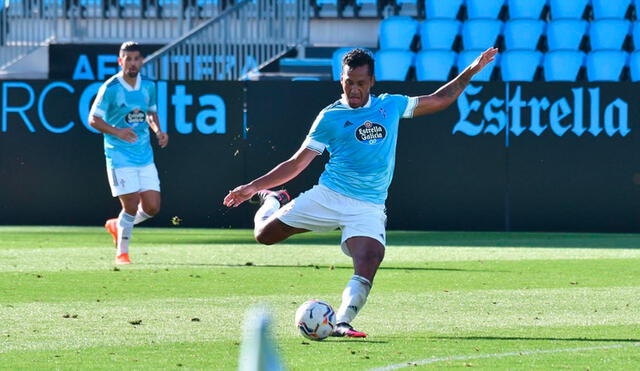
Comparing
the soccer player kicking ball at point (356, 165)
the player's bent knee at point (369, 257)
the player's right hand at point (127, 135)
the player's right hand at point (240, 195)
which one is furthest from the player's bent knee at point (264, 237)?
the player's right hand at point (127, 135)

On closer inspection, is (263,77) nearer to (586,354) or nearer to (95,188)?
(95,188)

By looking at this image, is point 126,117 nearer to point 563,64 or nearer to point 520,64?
point 520,64

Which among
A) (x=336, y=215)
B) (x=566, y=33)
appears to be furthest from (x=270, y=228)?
(x=566, y=33)

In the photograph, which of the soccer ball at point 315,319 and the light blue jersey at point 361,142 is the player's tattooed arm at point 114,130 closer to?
the light blue jersey at point 361,142

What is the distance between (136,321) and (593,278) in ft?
17.0

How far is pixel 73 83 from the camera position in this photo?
20266 millimetres

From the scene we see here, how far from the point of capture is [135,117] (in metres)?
14.2

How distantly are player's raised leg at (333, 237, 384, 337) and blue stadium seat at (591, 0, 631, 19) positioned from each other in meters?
16.8

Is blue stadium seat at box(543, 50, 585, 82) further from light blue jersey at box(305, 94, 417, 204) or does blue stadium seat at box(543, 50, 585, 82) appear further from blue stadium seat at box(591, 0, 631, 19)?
light blue jersey at box(305, 94, 417, 204)

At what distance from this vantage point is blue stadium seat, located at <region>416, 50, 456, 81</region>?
76.0 feet

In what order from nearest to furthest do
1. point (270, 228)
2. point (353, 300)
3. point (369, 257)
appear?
point (353, 300), point (369, 257), point (270, 228)

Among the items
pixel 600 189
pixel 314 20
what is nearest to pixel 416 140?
pixel 600 189

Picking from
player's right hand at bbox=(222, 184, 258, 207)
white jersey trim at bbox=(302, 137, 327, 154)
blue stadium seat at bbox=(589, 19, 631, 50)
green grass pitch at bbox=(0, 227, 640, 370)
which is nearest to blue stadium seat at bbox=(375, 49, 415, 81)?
blue stadium seat at bbox=(589, 19, 631, 50)

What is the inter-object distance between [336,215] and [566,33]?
1597 cm
